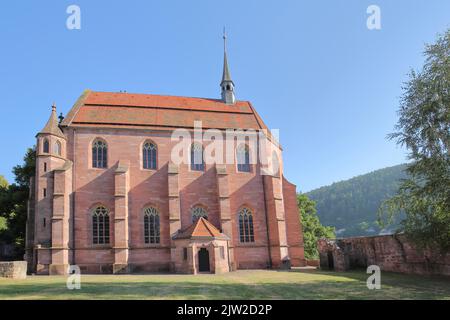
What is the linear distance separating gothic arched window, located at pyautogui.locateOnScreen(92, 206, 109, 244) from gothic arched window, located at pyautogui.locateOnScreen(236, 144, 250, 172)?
1307cm

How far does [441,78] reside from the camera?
62.7 feet

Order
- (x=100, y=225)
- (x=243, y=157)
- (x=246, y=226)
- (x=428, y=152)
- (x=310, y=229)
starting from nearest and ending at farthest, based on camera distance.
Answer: (x=428, y=152) → (x=100, y=225) → (x=246, y=226) → (x=243, y=157) → (x=310, y=229)

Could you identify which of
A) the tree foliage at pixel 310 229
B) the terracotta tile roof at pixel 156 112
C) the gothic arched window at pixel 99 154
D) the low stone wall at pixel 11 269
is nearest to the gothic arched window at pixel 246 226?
the terracotta tile roof at pixel 156 112

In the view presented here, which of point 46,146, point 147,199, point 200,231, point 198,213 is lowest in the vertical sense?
point 200,231

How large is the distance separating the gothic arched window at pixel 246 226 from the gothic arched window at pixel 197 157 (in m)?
5.74

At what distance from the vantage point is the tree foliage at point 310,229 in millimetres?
49728

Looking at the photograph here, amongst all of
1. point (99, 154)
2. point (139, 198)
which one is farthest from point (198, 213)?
point (99, 154)

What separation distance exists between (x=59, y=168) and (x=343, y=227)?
154 meters

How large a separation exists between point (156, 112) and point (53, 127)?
9653mm

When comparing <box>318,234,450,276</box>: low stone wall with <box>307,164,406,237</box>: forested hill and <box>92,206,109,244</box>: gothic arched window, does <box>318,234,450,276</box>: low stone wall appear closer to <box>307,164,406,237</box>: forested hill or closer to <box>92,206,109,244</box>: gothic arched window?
<box>92,206,109,244</box>: gothic arched window

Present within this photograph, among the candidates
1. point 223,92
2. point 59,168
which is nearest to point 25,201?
point 59,168

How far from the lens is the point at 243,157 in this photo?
36.1 metres

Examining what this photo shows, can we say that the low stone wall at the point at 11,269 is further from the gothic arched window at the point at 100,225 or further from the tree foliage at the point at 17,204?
the tree foliage at the point at 17,204

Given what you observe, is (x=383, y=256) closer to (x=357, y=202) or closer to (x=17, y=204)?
(x=17, y=204)
